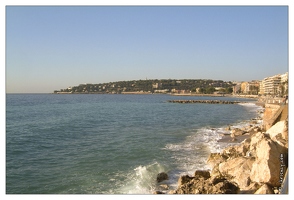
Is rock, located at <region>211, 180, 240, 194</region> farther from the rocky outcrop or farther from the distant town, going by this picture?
the distant town

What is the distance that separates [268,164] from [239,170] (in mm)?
1075

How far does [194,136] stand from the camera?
15.3m

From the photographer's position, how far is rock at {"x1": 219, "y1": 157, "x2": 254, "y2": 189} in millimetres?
6001

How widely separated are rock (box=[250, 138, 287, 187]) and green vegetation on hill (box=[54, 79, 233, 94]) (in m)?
104

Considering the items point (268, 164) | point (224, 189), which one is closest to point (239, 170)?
point (268, 164)

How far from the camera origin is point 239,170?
643cm

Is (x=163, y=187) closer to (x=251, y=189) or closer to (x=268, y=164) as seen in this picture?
(x=251, y=189)

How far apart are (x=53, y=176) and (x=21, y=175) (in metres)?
1.01

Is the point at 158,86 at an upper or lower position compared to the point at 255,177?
upper

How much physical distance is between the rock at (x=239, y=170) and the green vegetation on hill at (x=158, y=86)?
102912 millimetres

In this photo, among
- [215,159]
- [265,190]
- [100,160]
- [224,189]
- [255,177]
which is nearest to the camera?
[265,190]

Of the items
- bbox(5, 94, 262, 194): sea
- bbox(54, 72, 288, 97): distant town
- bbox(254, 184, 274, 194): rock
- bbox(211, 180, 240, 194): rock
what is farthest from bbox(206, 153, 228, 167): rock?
bbox(54, 72, 288, 97): distant town

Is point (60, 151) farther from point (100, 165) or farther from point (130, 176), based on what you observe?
point (130, 176)

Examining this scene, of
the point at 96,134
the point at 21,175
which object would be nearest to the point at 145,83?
the point at 96,134
